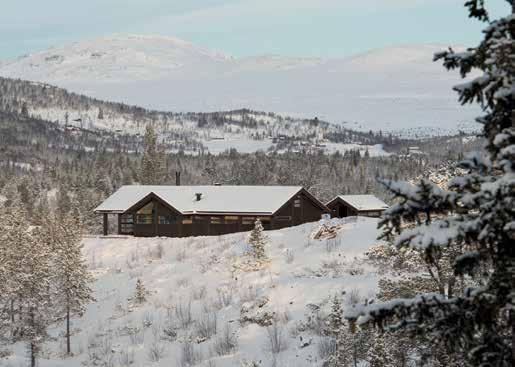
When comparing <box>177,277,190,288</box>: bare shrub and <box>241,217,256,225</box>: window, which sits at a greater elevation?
<box>241,217,256,225</box>: window

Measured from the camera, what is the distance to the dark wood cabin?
59438mm

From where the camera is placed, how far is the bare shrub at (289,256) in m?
41.3

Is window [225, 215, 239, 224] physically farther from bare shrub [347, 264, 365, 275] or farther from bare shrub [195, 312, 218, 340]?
bare shrub [195, 312, 218, 340]

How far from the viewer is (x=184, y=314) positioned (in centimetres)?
3606

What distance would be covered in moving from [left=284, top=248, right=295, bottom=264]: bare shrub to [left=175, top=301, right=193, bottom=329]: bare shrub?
746 centimetres

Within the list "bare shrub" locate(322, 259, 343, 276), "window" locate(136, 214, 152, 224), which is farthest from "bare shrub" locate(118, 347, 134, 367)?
"window" locate(136, 214, 152, 224)

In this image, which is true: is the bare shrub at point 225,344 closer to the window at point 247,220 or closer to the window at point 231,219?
the window at point 247,220

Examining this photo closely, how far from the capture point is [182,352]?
103 ft

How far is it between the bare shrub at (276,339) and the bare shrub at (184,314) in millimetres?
6045

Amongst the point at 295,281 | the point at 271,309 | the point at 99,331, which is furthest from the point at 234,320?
the point at 99,331

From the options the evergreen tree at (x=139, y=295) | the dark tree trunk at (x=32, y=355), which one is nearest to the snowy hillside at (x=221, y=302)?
the evergreen tree at (x=139, y=295)

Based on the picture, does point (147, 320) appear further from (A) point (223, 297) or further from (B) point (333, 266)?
(B) point (333, 266)

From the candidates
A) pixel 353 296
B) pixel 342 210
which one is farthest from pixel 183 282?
pixel 342 210

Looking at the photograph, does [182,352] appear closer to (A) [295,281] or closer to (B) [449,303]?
(A) [295,281]
